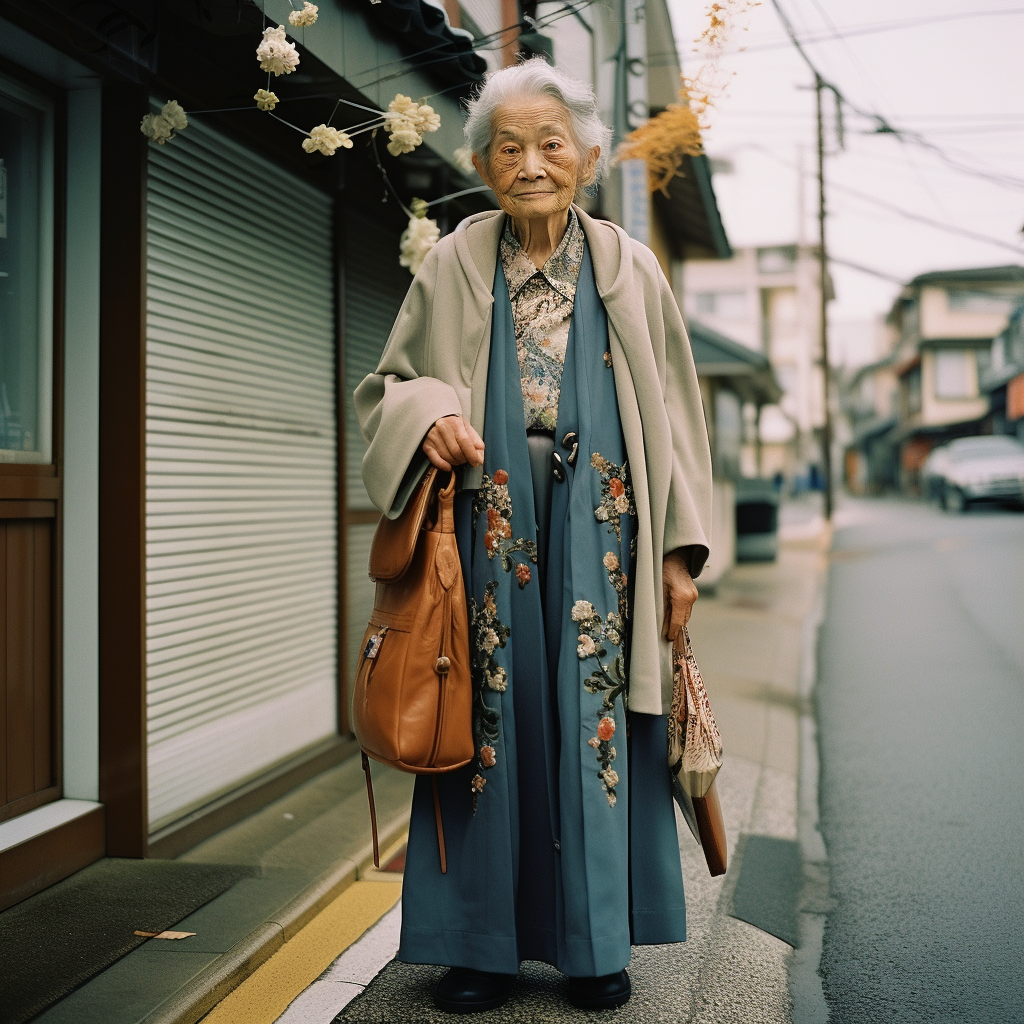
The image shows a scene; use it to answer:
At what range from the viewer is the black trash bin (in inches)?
670

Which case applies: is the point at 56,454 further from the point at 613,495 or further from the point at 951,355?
the point at 951,355

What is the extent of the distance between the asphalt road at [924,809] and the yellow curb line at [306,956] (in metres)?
→ 1.37

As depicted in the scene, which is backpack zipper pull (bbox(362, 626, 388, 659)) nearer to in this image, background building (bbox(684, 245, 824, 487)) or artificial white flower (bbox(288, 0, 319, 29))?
artificial white flower (bbox(288, 0, 319, 29))

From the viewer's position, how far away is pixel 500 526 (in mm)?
2438

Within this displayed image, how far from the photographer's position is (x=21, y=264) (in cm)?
332

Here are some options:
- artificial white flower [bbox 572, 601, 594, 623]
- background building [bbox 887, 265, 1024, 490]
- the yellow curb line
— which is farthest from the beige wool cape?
background building [bbox 887, 265, 1024, 490]

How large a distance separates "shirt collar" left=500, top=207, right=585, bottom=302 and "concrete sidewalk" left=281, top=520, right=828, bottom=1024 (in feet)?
5.77

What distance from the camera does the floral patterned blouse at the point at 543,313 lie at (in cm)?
250

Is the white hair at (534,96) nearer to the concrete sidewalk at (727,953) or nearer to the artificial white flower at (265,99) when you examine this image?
the artificial white flower at (265,99)

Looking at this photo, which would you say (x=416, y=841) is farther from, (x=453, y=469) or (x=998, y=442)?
(x=998, y=442)

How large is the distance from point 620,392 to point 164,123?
180 centimetres

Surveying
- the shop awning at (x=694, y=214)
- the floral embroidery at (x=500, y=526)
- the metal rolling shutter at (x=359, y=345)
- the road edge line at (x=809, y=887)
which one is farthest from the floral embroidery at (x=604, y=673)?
the shop awning at (x=694, y=214)

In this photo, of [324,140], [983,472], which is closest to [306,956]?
[324,140]

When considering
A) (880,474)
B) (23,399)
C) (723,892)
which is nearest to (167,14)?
(23,399)
